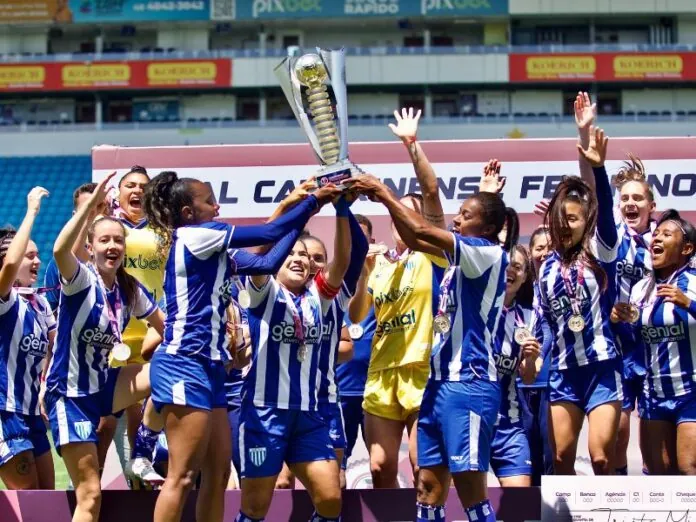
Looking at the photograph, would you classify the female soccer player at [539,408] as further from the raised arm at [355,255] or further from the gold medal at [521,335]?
the raised arm at [355,255]

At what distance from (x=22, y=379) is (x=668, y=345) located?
10.3 feet

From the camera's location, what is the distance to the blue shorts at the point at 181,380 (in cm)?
449

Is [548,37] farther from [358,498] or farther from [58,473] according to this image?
[358,498]

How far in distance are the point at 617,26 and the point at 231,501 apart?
25.6 m

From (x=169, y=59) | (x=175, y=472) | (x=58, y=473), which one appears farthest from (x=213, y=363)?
(x=169, y=59)

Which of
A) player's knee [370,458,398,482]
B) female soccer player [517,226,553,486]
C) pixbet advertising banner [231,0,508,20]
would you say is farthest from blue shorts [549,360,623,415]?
pixbet advertising banner [231,0,508,20]

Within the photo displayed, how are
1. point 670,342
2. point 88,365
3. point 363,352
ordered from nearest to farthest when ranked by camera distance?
1. point 88,365
2. point 670,342
3. point 363,352

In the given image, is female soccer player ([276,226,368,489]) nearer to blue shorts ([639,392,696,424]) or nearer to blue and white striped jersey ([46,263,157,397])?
blue and white striped jersey ([46,263,157,397])

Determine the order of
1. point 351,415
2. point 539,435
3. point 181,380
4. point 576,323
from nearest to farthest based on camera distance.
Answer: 1. point 181,380
2. point 576,323
3. point 539,435
4. point 351,415

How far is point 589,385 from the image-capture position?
17.1ft

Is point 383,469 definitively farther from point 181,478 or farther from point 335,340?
point 181,478

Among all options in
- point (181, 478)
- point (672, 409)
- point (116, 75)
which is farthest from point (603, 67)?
point (181, 478)

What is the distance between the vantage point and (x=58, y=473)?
8.58m

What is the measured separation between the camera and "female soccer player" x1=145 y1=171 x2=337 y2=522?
14.8 feet
